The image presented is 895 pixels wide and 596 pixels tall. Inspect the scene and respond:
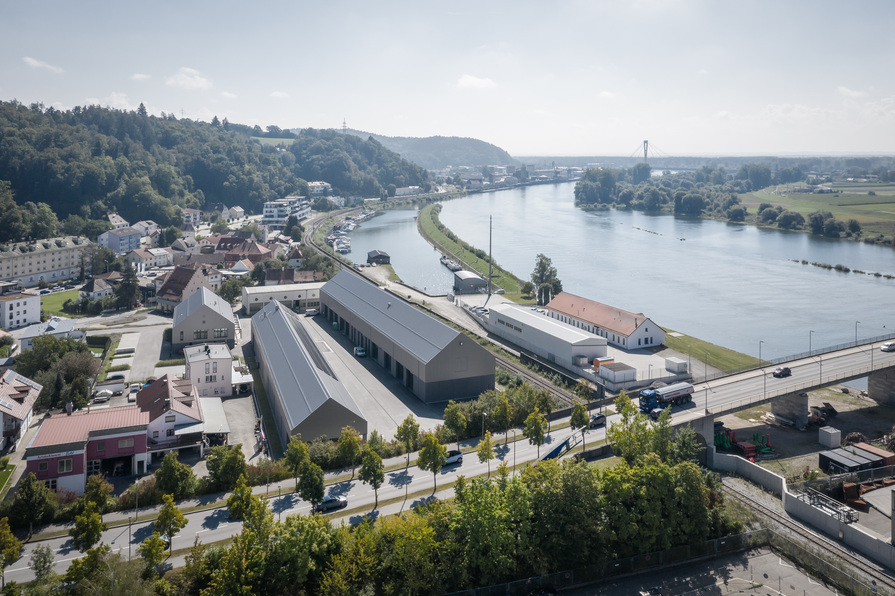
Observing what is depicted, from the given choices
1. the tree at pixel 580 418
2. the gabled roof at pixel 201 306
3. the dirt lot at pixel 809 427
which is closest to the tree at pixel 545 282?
the dirt lot at pixel 809 427

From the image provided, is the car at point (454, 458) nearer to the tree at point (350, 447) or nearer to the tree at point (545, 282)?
the tree at point (350, 447)

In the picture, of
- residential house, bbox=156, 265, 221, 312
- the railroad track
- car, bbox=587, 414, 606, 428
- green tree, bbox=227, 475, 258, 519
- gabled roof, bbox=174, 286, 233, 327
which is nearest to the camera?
green tree, bbox=227, 475, 258, 519

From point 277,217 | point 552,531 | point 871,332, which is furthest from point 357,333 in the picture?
point 277,217

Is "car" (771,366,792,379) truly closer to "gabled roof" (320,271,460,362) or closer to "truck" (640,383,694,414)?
"truck" (640,383,694,414)

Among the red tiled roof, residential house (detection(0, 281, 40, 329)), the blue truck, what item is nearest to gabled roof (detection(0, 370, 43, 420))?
the red tiled roof

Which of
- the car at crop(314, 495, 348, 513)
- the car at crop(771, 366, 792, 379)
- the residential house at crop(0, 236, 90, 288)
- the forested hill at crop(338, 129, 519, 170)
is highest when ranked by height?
the forested hill at crop(338, 129, 519, 170)

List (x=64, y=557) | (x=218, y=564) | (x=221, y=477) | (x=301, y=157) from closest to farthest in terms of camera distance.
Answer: (x=218, y=564) → (x=64, y=557) → (x=221, y=477) → (x=301, y=157)

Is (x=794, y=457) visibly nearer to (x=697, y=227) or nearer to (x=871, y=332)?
(x=871, y=332)
